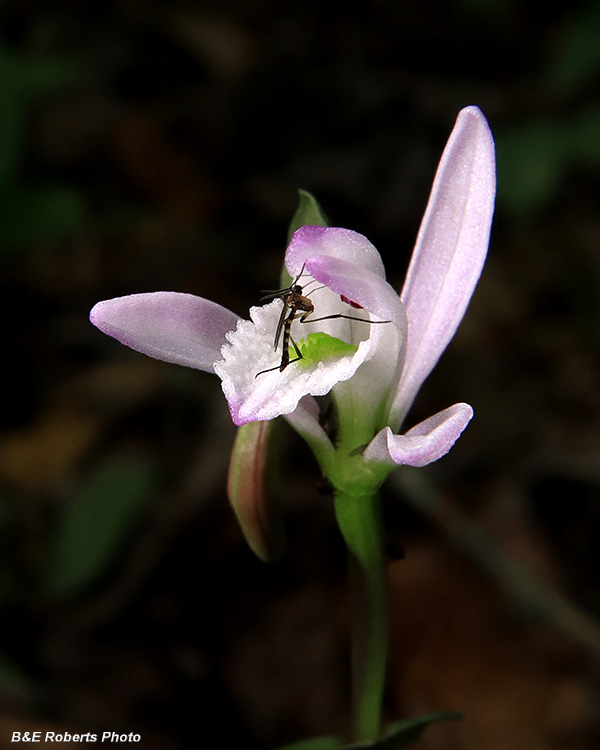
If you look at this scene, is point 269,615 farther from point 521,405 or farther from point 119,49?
point 119,49

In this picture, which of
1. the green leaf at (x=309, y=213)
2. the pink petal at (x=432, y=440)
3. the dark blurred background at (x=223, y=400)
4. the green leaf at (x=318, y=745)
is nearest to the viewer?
the pink petal at (x=432, y=440)

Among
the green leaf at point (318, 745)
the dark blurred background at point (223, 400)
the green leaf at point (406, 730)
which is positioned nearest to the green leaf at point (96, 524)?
the dark blurred background at point (223, 400)

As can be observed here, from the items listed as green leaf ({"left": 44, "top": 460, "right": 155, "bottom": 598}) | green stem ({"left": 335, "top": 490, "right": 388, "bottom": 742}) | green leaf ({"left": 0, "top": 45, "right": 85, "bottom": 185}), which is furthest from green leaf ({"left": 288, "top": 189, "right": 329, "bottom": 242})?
green leaf ({"left": 0, "top": 45, "right": 85, "bottom": 185})

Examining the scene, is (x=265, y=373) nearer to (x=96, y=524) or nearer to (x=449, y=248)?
(x=449, y=248)

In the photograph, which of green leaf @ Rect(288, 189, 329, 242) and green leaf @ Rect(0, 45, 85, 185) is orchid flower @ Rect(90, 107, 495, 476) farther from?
green leaf @ Rect(0, 45, 85, 185)

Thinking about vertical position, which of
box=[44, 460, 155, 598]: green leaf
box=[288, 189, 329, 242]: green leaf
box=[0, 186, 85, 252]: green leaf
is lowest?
box=[288, 189, 329, 242]: green leaf

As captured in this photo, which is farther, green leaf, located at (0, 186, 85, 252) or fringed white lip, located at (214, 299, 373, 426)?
green leaf, located at (0, 186, 85, 252)

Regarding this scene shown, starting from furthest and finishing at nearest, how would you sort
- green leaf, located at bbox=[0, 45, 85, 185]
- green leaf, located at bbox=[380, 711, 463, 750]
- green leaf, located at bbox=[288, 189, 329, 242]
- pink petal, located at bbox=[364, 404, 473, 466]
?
green leaf, located at bbox=[0, 45, 85, 185] < green leaf, located at bbox=[380, 711, 463, 750] < green leaf, located at bbox=[288, 189, 329, 242] < pink petal, located at bbox=[364, 404, 473, 466]

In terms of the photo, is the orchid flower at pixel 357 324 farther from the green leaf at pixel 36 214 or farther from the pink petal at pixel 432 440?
the green leaf at pixel 36 214
